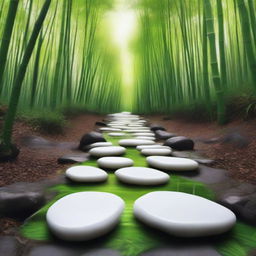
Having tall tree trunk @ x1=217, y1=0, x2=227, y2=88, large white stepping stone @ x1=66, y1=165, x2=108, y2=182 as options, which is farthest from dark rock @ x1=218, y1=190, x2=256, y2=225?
tall tree trunk @ x1=217, y1=0, x2=227, y2=88

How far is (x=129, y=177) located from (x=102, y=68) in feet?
18.5

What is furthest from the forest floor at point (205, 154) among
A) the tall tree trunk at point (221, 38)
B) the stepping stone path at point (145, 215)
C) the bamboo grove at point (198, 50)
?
the tall tree trunk at point (221, 38)

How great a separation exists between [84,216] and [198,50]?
10.5 ft

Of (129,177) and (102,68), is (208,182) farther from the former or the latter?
(102,68)

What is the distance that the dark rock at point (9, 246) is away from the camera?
2.15ft

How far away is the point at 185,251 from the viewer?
65 centimetres

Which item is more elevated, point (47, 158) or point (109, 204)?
point (47, 158)

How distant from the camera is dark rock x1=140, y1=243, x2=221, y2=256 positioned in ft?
2.09

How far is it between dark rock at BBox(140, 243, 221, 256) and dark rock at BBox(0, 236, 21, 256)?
339 millimetres

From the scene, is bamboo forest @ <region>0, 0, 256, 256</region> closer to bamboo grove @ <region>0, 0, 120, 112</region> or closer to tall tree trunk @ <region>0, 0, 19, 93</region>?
tall tree trunk @ <region>0, 0, 19, 93</region>

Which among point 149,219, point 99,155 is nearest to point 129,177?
point 149,219

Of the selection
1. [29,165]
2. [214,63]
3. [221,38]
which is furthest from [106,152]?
[221,38]

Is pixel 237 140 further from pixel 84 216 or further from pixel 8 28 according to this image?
pixel 8 28

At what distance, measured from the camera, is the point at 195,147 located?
6.93ft
